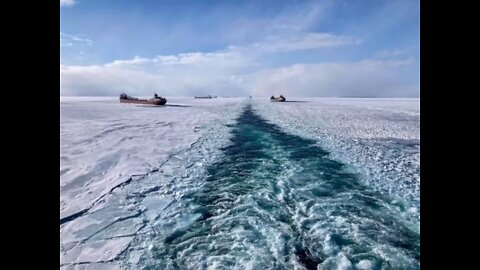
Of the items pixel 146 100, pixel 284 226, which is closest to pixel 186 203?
pixel 284 226

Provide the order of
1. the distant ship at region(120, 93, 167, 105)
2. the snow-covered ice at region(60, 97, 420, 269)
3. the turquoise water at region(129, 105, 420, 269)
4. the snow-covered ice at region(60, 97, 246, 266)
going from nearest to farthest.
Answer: the turquoise water at region(129, 105, 420, 269)
the snow-covered ice at region(60, 97, 420, 269)
the snow-covered ice at region(60, 97, 246, 266)
the distant ship at region(120, 93, 167, 105)

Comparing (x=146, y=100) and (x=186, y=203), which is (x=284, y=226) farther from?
(x=146, y=100)

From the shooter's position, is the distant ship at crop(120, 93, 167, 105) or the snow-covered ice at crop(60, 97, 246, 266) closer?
the snow-covered ice at crop(60, 97, 246, 266)

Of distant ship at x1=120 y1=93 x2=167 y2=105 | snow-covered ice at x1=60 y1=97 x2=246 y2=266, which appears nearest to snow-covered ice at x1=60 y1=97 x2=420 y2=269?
snow-covered ice at x1=60 y1=97 x2=246 y2=266

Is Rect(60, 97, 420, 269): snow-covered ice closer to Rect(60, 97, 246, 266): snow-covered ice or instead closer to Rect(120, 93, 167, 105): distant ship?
Rect(60, 97, 246, 266): snow-covered ice

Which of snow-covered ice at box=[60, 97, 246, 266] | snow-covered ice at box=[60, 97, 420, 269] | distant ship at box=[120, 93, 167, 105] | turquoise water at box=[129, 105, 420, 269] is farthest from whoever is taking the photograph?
distant ship at box=[120, 93, 167, 105]

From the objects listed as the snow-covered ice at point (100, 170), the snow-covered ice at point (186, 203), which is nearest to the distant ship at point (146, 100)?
the snow-covered ice at point (100, 170)

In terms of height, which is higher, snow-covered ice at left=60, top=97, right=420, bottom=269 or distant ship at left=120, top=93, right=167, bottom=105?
distant ship at left=120, top=93, right=167, bottom=105
